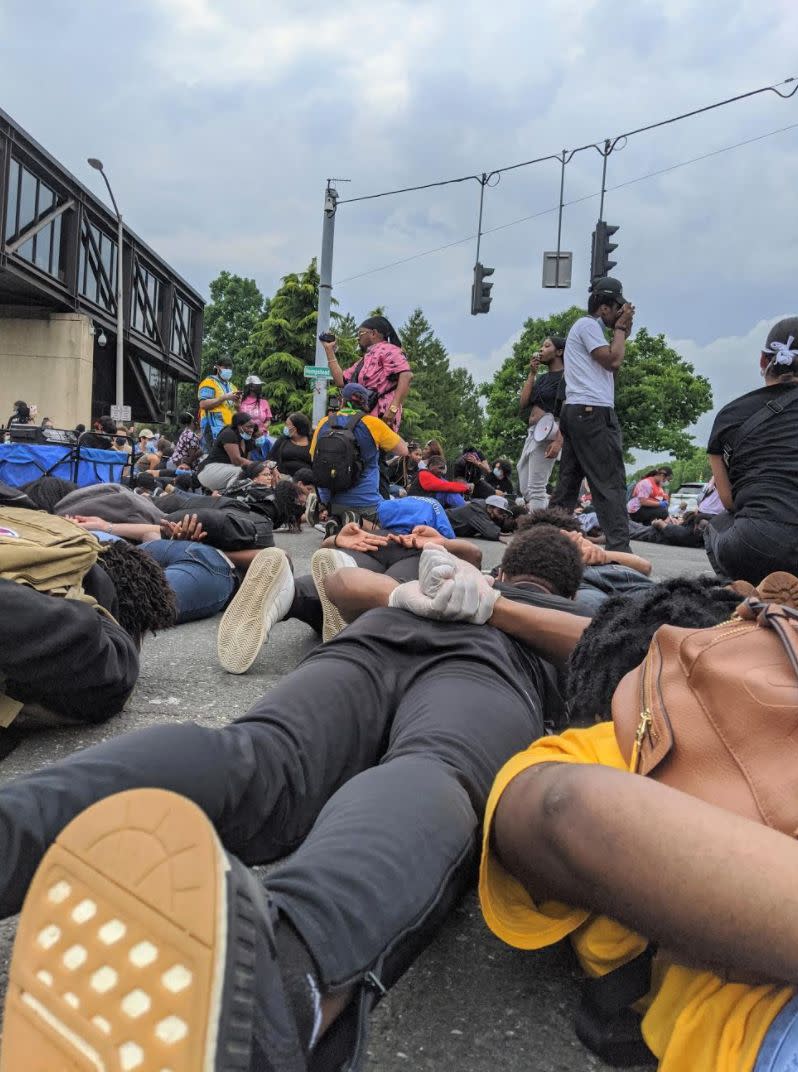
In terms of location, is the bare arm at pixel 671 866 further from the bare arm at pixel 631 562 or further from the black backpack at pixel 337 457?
the black backpack at pixel 337 457

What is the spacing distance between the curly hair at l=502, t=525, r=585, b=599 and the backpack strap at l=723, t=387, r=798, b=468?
196cm

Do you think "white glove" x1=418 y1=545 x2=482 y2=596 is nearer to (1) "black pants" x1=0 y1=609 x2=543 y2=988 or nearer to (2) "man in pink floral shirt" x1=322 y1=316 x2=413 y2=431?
(1) "black pants" x1=0 y1=609 x2=543 y2=988

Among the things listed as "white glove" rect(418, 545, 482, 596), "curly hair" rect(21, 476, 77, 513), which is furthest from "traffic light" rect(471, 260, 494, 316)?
"white glove" rect(418, 545, 482, 596)

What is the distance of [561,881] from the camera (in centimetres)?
129

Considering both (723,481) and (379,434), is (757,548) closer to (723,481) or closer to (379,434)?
(723,481)

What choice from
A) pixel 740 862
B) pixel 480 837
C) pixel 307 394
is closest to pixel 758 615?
pixel 740 862

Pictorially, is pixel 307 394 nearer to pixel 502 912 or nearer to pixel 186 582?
pixel 186 582

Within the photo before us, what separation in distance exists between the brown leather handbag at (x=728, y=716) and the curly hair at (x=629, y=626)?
0.34 meters

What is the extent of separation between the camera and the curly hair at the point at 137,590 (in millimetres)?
3086

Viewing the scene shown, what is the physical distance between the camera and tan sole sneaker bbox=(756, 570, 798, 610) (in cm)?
195

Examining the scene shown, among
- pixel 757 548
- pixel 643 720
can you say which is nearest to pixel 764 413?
pixel 757 548

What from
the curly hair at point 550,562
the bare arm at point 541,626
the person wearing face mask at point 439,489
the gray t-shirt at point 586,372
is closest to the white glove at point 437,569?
the bare arm at point 541,626

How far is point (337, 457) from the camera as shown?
273 inches

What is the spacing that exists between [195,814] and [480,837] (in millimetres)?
649
